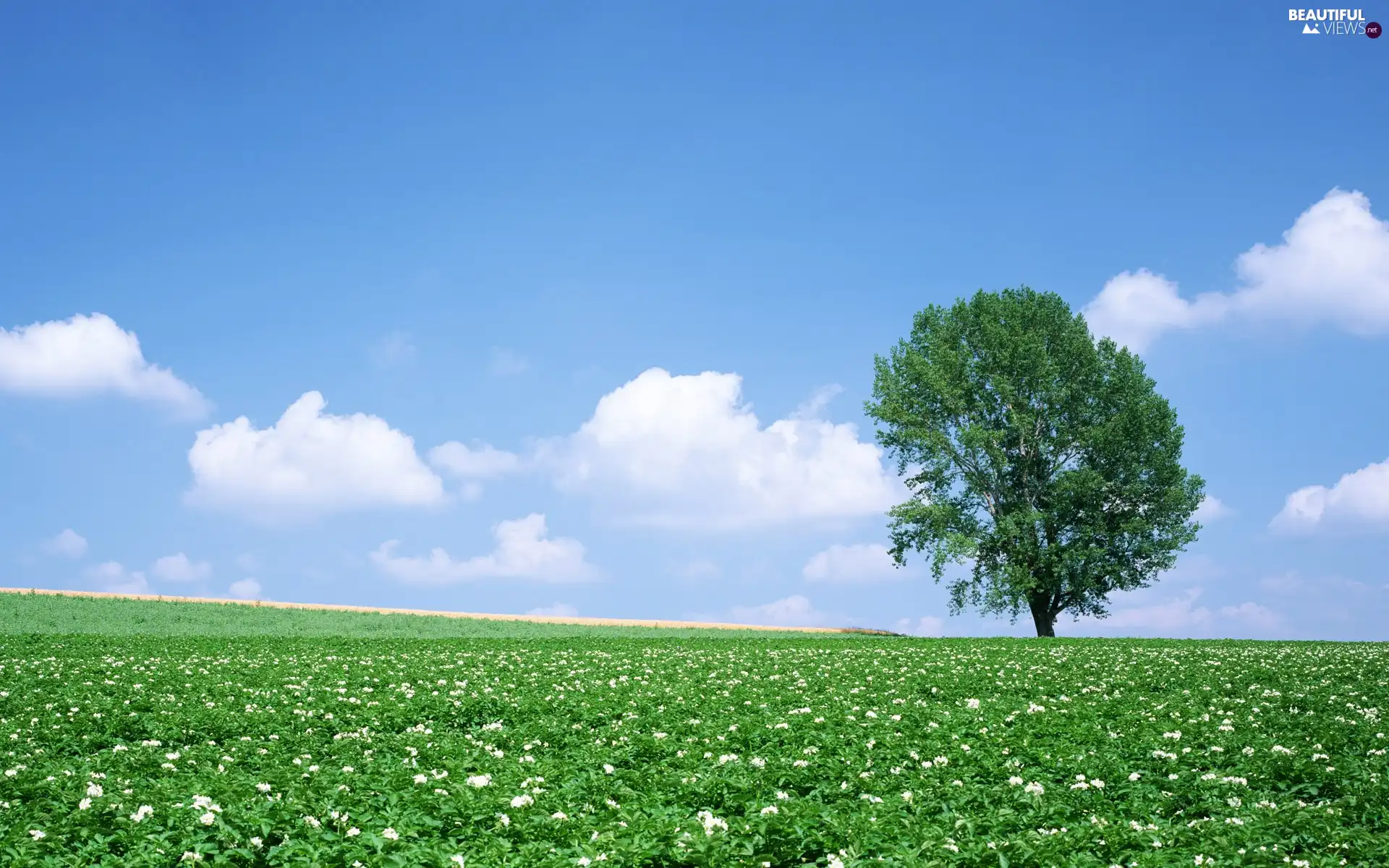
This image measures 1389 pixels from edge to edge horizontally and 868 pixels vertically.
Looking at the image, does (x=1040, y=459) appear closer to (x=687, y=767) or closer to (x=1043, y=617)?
(x=1043, y=617)

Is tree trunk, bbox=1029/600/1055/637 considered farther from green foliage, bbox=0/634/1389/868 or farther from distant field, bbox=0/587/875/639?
green foliage, bbox=0/634/1389/868

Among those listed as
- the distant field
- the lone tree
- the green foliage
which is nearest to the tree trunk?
the lone tree

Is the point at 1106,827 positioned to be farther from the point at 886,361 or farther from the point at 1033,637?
the point at 886,361

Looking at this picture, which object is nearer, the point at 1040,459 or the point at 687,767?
the point at 687,767

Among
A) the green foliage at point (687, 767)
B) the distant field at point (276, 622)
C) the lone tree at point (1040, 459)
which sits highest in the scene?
the lone tree at point (1040, 459)

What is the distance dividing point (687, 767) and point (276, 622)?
4495cm

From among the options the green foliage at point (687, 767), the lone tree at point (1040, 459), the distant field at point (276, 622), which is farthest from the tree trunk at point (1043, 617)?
the green foliage at point (687, 767)

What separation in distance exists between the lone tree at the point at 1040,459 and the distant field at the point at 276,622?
1052cm

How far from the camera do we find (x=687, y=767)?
40.5 ft

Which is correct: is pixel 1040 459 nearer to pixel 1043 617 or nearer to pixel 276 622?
pixel 1043 617

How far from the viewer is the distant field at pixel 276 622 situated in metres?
43.9

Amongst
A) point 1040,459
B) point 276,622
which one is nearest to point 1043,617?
point 1040,459

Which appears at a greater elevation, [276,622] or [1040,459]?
[1040,459]

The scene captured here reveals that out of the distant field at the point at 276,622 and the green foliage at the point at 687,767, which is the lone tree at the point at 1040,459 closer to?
the distant field at the point at 276,622
